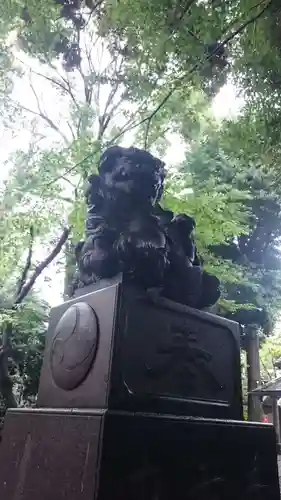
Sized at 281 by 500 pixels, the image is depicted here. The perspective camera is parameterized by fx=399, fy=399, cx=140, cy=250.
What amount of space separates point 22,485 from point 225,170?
24.1ft

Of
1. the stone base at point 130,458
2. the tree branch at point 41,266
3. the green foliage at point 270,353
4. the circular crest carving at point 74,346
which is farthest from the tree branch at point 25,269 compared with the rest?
the green foliage at point 270,353

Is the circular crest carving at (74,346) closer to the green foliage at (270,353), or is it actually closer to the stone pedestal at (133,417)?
the stone pedestal at (133,417)

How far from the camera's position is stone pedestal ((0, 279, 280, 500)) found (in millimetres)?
1635

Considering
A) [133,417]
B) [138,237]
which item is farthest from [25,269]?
[133,417]

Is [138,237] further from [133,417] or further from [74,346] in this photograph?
[133,417]

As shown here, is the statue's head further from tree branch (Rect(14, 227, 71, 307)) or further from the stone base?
tree branch (Rect(14, 227, 71, 307))

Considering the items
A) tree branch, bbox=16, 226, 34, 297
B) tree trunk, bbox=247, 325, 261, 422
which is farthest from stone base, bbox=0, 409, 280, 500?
tree trunk, bbox=247, 325, 261, 422

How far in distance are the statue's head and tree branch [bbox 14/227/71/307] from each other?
371cm

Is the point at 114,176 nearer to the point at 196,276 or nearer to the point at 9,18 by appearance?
the point at 196,276

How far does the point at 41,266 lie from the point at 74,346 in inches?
178

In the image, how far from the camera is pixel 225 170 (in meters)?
8.23

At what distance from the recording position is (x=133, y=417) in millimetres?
1708

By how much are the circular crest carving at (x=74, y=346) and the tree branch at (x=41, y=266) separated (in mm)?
4081

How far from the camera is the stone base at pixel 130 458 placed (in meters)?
1.58
